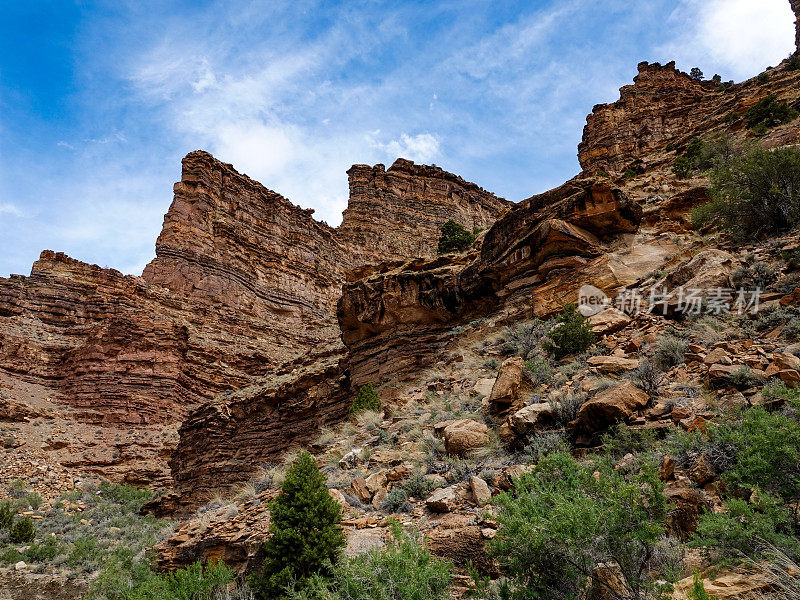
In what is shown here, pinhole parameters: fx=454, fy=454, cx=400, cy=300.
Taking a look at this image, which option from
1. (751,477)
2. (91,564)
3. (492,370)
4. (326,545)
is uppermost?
(492,370)

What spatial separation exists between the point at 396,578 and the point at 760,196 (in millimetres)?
13892

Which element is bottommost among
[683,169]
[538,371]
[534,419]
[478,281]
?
[534,419]

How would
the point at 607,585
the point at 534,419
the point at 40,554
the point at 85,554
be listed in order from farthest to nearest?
the point at 85,554
the point at 40,554
the point at 534,419
the point at 607,585

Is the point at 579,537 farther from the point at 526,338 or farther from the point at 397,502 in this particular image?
the point at 526,338

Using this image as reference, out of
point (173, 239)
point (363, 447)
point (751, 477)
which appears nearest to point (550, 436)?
point (751, 477)

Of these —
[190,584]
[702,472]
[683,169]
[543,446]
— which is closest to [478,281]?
[543,446]

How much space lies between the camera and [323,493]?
8031 mm

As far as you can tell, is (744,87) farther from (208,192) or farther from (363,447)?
(208,192)

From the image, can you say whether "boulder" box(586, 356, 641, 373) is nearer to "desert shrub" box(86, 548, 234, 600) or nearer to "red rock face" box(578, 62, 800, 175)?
"desert shrub" box(86, 548, 234, 600)

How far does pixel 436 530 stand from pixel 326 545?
184 centimetres

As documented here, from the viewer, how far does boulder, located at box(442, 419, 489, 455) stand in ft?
29.3

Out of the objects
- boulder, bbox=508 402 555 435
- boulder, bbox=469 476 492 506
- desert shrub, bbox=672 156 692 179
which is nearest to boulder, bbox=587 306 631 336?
boulder, bbox=508 402 555 435

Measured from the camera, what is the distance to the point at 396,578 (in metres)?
5.18

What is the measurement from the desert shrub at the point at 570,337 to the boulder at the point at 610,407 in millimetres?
3411
